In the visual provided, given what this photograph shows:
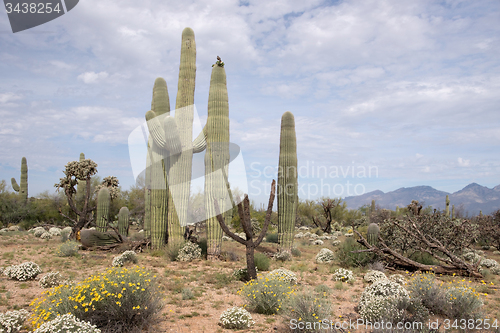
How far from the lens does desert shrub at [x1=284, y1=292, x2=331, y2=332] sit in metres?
5.14

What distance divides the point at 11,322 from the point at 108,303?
161 centimetres

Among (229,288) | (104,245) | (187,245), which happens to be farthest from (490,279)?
(104,245)

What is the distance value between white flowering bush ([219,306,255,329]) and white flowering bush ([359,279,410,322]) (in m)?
2.20

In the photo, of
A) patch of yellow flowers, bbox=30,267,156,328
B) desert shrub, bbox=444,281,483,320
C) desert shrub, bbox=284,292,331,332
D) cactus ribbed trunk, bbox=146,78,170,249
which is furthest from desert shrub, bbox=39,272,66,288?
desert shrub, bbox=444,281,483,320

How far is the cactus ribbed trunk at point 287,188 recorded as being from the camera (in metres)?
13.5

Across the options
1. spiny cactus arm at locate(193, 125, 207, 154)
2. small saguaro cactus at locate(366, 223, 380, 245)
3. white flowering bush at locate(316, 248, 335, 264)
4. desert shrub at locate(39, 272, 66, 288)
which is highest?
spiny cactus arm at locate(193, 125, 207, 154)

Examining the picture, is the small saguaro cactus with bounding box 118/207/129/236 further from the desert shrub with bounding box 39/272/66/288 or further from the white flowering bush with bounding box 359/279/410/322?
the white flowering bush with bounding box 359/279/410/322

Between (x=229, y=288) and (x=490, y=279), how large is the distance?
8220 mm

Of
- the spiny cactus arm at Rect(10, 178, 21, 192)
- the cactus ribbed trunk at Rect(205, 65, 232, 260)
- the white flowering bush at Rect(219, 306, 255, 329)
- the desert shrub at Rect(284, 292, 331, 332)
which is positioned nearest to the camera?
the desert shrub at Rect(284, 292, 331, 332)

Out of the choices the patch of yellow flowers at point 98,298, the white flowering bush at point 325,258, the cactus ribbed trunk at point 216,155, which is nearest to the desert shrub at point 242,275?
the cactus ribbed trunk at point 216,155

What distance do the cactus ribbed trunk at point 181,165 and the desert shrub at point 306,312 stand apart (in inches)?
330

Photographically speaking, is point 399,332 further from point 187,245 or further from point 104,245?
point 104,245

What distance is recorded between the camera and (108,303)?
5125 mm

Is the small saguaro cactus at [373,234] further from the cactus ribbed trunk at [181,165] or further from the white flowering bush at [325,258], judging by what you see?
the cactus ribbed trunk at [181,165]
